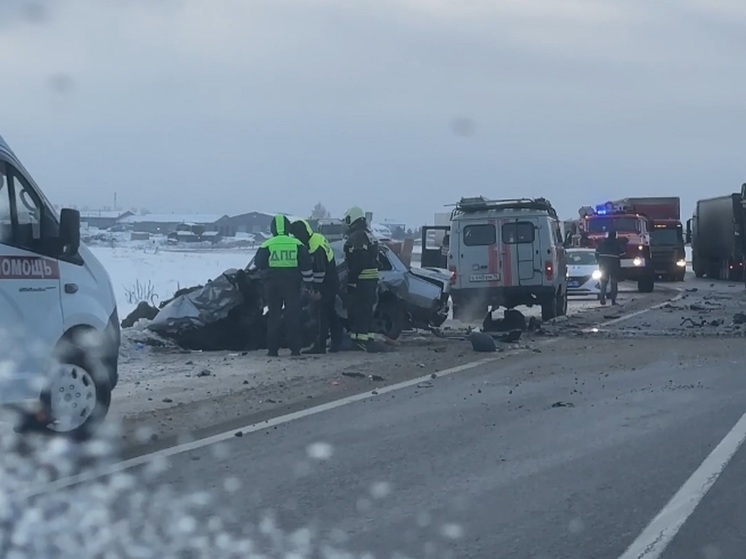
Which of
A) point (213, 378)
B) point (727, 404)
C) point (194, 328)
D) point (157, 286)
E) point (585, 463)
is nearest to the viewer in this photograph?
point (585, 463)

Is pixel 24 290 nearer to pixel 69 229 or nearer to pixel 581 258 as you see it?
pixel 69 229

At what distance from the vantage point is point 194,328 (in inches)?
645

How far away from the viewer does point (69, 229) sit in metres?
8.97

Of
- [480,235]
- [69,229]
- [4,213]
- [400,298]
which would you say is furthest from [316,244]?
[480,235]

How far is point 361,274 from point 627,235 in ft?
70.6

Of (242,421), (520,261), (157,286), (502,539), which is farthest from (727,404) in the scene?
(157,286)

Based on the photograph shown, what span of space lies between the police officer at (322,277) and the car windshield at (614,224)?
22047mm

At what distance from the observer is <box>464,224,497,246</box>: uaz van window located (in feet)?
71.7

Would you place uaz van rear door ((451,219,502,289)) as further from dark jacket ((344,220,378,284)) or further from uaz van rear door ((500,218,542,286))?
dark jacket ((344,220,378,284))

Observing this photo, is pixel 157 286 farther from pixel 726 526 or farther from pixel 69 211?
pixel 726 526

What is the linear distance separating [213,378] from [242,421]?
3171mm

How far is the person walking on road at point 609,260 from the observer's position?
2773 cm

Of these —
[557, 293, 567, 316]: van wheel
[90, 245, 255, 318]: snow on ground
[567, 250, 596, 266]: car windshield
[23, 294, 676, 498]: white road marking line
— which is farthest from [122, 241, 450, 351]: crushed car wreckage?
[567, 250, 596, 266]: car windshield

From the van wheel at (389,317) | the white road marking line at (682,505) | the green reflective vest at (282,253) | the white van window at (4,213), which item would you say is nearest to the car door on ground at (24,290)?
the white van window at (4,213)
